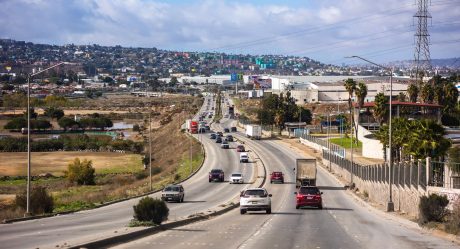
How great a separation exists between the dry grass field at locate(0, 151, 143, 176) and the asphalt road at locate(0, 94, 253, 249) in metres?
24.0

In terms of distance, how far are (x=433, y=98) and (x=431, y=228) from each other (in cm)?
10647

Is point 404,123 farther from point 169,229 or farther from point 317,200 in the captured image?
point 169,229

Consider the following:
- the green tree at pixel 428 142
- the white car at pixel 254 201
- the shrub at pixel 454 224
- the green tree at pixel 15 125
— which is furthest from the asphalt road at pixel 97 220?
the green tree at pixel 15 125

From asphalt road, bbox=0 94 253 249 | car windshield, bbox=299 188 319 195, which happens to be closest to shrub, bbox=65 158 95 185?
asphalt road, bbox=0 94 253 249

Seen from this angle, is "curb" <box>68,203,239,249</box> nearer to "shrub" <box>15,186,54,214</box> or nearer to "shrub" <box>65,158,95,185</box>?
"shrub" <box>15,186,54,214</box>

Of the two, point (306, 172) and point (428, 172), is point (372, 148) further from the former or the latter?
point (428, 172)

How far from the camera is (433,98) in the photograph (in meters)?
135

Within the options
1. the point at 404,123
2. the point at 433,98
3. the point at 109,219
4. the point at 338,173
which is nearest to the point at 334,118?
the point at 433,98

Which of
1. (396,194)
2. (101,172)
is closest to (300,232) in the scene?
(396,194)

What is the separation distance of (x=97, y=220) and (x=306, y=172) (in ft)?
125

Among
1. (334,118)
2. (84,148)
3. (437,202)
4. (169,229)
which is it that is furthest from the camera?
(334,118)

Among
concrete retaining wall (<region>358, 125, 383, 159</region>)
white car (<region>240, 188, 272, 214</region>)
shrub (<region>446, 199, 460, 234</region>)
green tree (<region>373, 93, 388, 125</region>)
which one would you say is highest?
green tree (<region>373, 93, 388, 125</region>)

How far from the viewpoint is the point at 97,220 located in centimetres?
3859

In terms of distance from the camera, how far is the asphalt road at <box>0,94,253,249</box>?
25539 mm
